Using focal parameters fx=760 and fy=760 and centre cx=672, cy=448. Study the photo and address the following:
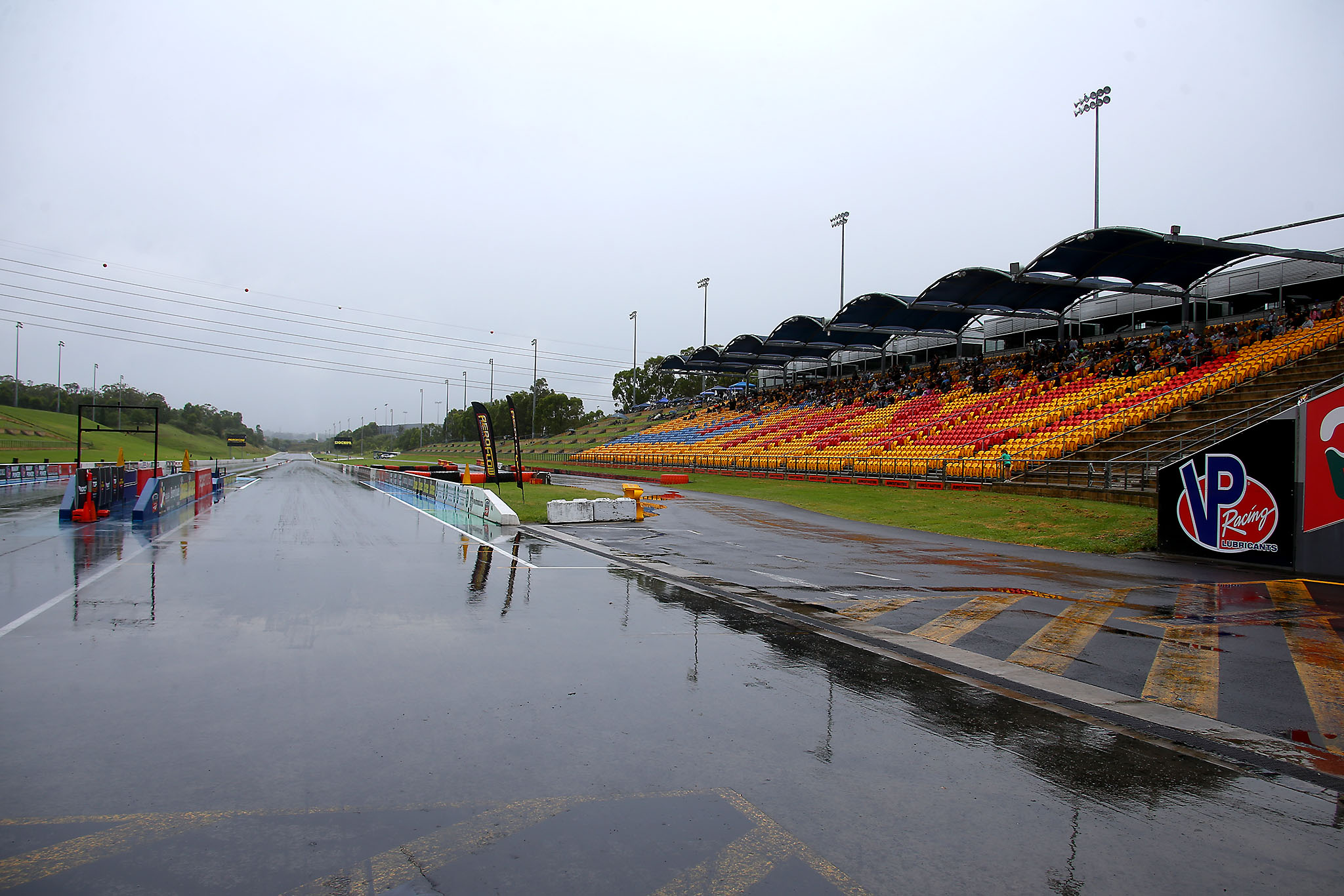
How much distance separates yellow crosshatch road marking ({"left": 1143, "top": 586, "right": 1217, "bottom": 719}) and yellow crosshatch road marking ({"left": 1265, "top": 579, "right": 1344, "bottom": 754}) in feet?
2.23

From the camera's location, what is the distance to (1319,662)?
25.1 feet

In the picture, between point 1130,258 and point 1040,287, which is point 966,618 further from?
point 1040,287

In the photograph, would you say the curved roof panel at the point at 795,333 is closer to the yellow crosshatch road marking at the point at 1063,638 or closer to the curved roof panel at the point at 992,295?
the curved roof panel at the point at 992,295

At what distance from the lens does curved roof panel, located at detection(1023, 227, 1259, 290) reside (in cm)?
3366

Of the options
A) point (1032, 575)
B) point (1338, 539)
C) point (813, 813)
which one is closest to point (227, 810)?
point (813, 813)

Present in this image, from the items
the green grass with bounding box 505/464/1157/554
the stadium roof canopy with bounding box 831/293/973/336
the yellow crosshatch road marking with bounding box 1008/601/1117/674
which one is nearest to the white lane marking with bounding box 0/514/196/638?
the yellow crosshatch road marking with bounding box 1008/601/1117/674

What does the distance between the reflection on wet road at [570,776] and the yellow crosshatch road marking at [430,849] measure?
0.05 feet

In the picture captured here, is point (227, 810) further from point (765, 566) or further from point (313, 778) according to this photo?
point (765, 566)

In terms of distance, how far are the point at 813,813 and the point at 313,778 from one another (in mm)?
2935

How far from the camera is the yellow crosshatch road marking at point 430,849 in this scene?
11.3 ft

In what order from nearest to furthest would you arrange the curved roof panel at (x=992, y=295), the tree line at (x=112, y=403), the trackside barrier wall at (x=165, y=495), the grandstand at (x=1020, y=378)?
the trackside barrier wall at (x=165, y=495) → the grandstand at (x=1020, y=378) → the curved roof panel at (x=992, y=295) → the tree line at (x=112, y=403)

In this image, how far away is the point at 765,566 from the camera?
559 inches

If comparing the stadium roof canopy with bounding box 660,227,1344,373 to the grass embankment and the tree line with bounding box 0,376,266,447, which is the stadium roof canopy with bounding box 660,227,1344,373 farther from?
the tree line with bounding box 0,376,266,447

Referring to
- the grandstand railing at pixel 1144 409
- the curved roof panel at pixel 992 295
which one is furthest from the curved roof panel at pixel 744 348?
the grandstand railing at pixel 1144 409
